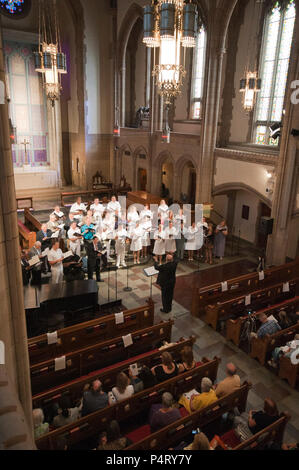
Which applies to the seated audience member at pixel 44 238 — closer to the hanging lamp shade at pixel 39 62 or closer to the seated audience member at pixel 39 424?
the hanging lamp shade at pixel 39 62

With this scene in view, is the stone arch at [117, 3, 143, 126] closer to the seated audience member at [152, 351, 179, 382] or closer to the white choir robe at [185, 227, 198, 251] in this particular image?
the white choir robe at [185, 227, 198, 251]

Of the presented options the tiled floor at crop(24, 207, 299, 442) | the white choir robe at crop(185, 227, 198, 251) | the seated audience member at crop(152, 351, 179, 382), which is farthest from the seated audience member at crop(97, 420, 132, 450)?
the white choir robe at crop(185, 227, 198, 251)

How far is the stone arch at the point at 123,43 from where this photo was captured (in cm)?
1864

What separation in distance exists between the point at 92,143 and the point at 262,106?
37.2 ft

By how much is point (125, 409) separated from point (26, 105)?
20548 millimetres

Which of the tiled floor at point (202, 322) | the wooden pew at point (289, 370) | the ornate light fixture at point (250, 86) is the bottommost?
the tiled floor at point (202, 322)

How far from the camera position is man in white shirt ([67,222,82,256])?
11.1 meters

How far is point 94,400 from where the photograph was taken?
517 cm

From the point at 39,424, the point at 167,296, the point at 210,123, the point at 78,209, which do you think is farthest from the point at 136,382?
the point at 210,123

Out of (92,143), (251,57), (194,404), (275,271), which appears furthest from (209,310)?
(92,143)

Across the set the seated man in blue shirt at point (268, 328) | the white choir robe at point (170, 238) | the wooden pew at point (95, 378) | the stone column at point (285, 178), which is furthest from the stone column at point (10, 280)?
the stone column at point (285, 178)

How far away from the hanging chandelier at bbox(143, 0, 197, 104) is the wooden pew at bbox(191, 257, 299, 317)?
5.09m

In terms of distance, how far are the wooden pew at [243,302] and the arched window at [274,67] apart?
6.82 metres

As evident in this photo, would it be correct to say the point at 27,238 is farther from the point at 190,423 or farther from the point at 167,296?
the point at 190,423
